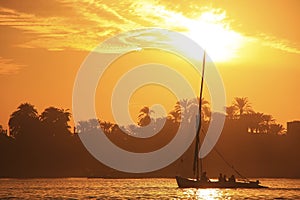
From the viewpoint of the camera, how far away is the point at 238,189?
10856cm

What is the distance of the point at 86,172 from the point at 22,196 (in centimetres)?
7576

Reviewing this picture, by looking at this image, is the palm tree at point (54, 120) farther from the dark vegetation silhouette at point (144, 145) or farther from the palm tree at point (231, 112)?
the palm tree at point (231, 112)

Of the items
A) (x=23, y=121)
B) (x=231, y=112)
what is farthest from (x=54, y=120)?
(x=231, y=112)

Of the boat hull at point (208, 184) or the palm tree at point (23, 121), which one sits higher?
the palm tree at point (23, 121)

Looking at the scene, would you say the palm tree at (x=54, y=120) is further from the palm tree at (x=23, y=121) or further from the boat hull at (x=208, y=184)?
the boat hull at (x=208, y=184)

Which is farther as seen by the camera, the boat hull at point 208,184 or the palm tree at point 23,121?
the palm tree at point 23,121

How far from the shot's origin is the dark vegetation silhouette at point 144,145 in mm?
166000

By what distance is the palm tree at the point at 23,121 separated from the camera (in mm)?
166250

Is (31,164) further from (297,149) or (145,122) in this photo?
(297,149)

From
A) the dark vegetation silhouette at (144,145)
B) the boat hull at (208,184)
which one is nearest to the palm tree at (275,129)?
the dark vegetation silhouette at (144,145)

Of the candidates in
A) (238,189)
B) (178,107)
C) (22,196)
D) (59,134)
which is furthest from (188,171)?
(22,196)

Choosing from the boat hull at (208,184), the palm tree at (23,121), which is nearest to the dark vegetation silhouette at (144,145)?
the palm tree at (23,121)

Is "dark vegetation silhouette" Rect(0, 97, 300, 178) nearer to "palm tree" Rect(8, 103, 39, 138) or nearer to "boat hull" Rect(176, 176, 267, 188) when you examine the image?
"palm tree" Rect(8, 103, 39, 138)

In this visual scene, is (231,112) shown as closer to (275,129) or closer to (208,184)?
(275,129)
